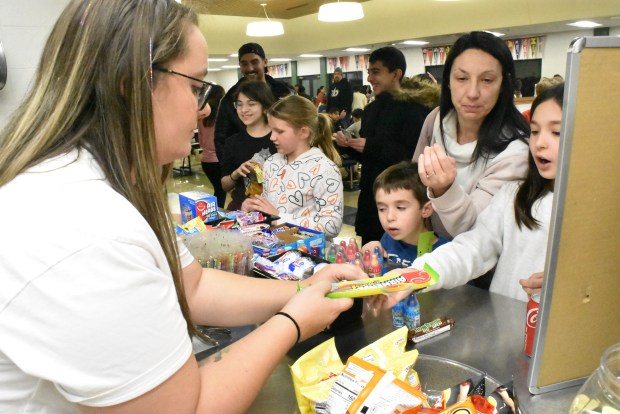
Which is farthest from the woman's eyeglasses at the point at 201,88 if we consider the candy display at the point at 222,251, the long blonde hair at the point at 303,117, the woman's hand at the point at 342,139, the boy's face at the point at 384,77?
the boy's face at the point at 384,77

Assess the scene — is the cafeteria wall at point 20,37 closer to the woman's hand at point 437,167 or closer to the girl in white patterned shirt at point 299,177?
the girl in white patterned shirt at point 299,177

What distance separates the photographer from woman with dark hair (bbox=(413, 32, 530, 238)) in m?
1.54

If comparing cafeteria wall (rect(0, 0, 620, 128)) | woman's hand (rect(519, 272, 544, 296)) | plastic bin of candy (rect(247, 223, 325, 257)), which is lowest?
plastic bin of candy (rect(247, 223, 325, 257))

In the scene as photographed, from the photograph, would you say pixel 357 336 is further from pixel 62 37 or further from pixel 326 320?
pixel 62 37

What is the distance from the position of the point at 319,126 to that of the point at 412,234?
1.01 metres

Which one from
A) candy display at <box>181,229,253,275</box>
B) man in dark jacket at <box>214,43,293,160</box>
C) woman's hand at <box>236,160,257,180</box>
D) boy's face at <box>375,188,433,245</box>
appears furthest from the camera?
man in dark jacket at <box>214,43,293,160</box>

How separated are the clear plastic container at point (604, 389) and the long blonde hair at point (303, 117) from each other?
73.9 inches

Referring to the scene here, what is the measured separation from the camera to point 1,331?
0.60m

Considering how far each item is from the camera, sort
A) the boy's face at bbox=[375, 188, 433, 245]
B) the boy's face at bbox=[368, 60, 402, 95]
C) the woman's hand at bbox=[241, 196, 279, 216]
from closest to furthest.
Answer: the boy's face at bbox=[375, 188, 433, 245], the woman's hand at bbox=[241, 196, 279, 216], the boy's face at bbox=[368, 60, 402, 95]

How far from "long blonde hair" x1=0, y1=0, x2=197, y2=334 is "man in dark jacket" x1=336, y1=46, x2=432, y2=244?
6.96 feet

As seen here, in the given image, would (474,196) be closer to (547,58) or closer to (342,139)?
(342,139)

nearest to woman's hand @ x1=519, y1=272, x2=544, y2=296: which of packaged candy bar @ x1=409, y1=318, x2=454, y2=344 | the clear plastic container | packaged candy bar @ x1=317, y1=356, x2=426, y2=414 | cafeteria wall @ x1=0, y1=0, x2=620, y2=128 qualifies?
packaged candy bar @ x1=409, y1=318, x2=454, y2=344

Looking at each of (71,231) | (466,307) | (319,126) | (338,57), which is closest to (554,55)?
(338,57)

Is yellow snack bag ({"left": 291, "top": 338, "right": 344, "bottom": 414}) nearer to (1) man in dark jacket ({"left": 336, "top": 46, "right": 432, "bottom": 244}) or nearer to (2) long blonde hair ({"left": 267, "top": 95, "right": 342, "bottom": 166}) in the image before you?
(2) long blonde hair ({"left": 267, "top": 95, "right": 342, "bottom": 166})
